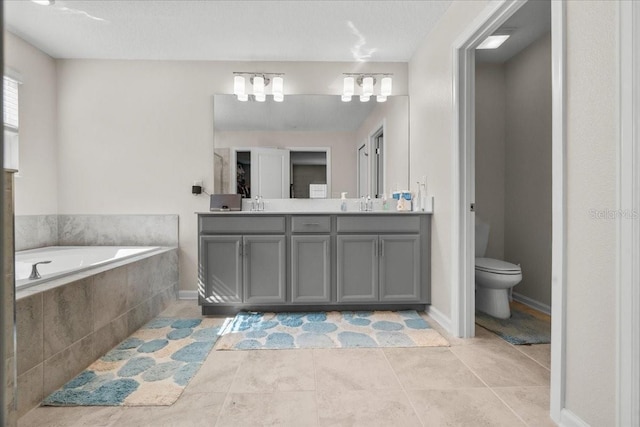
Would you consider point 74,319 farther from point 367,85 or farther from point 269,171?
point 367,85

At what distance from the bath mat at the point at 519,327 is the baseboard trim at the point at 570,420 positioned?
864 mm

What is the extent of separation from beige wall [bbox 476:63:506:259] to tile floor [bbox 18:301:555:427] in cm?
149

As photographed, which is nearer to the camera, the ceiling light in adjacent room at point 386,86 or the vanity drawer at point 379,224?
the vanity drawer at point 379,224

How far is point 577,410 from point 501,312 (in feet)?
4.63

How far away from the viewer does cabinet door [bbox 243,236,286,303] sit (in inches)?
108

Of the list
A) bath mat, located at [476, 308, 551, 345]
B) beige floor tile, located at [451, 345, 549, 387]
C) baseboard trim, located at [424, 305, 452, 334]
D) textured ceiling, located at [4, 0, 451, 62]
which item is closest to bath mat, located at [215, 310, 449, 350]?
baseboard trim, located at [424, 305, 452, 334]

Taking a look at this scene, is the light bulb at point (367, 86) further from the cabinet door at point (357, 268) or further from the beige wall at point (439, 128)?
the cabinet door at point (357, 268)

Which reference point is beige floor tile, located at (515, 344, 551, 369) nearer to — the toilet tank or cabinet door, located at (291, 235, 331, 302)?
the toilet tank

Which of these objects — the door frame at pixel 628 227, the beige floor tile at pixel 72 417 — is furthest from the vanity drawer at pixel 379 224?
the beige floor tile at pixel 72 417

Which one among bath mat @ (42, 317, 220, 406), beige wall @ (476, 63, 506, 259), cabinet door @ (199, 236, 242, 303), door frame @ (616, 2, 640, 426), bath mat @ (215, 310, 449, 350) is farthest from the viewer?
beige wall @ (476, 63, 506, 259)

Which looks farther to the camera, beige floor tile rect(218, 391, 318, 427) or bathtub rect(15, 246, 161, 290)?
bathtub rect(15, 246, 161, 290)

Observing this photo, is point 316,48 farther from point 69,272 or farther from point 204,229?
point 69,272

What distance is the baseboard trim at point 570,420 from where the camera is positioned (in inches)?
51.8

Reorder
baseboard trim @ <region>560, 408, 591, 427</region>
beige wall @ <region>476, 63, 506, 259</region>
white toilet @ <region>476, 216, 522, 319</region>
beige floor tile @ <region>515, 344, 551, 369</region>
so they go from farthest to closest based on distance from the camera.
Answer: beige wall @ <region>476, 63, 506, 259</region>
white toilet @ <region>476, 216, 522, 319</region>
beige floor tile @ <region>515, 344, 551, 369</region>
baseboard trim @ <region>560, 408, 591, 427</region>
